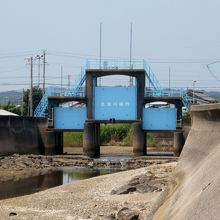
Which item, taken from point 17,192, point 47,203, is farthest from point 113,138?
point 47,203

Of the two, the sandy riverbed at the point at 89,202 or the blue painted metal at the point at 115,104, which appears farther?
the blue painted metal at the point at 115,104

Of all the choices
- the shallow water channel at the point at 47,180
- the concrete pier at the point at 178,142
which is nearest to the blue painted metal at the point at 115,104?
the concrete pier at the point at 178,142

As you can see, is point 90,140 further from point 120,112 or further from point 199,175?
point 199,175

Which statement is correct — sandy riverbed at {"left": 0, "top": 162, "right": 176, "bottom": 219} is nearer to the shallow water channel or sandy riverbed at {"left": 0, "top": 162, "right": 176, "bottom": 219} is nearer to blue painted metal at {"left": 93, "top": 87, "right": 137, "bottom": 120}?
the shallow water channel

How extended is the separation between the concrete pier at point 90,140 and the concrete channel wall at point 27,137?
10.7 ft

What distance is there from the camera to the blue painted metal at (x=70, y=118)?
5228 centimetres

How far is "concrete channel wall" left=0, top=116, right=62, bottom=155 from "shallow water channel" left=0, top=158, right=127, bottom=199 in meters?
9.50

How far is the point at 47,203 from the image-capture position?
65.0 ft

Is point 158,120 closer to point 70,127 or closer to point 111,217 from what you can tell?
point 70,127

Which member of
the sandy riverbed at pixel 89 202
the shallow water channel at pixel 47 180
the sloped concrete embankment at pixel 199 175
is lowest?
the shallow water channel at pixel 47 180

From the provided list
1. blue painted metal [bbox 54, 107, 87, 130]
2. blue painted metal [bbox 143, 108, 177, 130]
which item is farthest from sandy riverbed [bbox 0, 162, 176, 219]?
blue painted metal [bbox 54, 107, 87, 130]

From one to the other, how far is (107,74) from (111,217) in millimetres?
38777

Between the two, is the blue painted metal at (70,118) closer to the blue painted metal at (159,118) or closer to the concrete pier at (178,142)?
the blue painted metal at (159,118)

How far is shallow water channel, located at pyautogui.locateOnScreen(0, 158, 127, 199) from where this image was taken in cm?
2650
